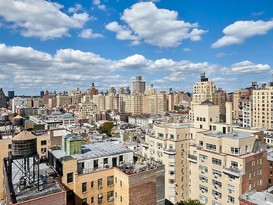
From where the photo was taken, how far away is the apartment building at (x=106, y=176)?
27281 mm

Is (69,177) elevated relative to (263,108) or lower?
lower

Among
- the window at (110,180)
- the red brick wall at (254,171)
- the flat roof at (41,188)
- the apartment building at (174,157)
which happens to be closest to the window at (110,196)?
the window at (110,180)

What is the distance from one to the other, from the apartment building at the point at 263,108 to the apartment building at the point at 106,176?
102389 mm

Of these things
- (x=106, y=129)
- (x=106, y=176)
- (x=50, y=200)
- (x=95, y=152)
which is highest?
(x=95, y=152)

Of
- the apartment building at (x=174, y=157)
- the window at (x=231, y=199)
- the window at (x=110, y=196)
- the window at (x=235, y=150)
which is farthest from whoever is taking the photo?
the apartment building at (x=174, y=157)

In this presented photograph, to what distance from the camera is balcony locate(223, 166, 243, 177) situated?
34938 mm

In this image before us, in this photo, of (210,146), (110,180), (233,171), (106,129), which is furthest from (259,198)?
(106,129)

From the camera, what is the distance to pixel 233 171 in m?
35.6

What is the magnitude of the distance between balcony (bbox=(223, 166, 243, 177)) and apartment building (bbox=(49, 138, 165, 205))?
42.0ft

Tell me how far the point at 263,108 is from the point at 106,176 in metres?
110

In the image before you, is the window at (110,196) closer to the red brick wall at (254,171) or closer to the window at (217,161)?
the window at (217,161)

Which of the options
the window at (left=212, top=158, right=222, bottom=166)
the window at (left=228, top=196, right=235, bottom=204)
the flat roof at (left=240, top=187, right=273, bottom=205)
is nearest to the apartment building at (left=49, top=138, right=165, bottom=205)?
the flat roof at (left=240, top=187, right=273, bottom=205)

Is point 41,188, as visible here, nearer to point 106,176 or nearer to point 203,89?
point 106,176

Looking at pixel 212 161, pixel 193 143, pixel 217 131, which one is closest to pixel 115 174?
pixel 212 161
